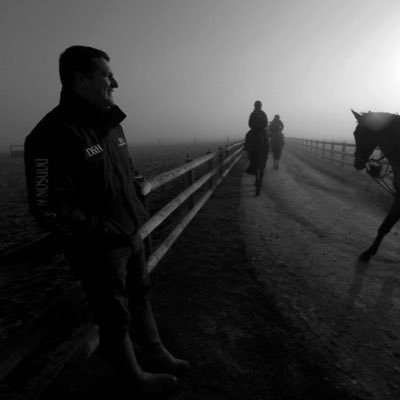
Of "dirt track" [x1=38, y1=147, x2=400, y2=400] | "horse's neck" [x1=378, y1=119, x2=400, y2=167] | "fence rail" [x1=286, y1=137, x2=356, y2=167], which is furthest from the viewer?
"fence rail" [x1=286, y1=137, x2=356, y2=167]

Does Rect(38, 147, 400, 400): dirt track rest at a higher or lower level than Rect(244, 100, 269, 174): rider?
lower

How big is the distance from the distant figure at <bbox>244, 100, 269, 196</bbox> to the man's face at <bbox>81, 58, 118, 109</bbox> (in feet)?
26.1

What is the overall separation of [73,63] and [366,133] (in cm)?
518

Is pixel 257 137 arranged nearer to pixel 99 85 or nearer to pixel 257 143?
pixel 257 143

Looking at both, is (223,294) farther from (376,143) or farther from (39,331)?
(376,143)

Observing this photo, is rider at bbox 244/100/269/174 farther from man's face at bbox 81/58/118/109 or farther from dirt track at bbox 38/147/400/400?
man's face at bbox 81/58/118/109

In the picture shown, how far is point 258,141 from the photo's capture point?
960 centimetres

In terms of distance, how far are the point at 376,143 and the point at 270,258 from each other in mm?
2833

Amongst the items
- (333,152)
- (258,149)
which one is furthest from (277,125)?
(258,149)

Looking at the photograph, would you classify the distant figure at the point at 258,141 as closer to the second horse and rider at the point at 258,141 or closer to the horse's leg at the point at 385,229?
the second horse and rider at the point at 258,141

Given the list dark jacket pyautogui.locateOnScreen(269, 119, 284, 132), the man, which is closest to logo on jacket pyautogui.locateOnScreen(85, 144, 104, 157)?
the man

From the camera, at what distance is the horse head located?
202 inches

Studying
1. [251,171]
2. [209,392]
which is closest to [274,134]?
[251,171]

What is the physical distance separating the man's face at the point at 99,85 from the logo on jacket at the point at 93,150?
10.9 inches
